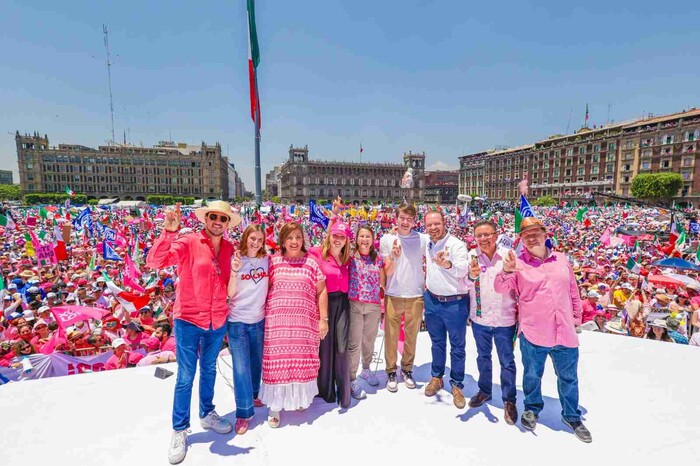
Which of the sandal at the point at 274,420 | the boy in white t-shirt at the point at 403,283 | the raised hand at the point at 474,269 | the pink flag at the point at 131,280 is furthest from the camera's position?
the pink flag at the point at 131,280

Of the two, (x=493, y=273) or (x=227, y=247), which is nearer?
(x=227, y=247)

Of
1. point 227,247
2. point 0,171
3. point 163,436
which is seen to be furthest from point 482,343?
point 0,171

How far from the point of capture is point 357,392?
286 cm

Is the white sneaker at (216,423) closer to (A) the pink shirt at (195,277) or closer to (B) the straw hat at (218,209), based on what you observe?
(A) the pink shirt at (195,277)

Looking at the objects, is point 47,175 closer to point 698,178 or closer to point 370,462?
point 370,462

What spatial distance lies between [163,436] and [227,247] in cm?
139

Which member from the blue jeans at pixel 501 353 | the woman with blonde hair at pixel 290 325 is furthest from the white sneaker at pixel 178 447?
the blue jeans at pixel 501 353

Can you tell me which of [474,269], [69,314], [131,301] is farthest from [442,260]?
[131,301]

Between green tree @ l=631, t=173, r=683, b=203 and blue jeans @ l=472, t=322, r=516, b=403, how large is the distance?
66837mm

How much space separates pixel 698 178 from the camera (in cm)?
5228

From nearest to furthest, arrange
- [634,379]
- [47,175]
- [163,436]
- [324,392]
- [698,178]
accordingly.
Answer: [163,436], [324,392], [634,379], [698,178], [47,175]

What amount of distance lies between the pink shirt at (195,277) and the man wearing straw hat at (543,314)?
200 centimetres

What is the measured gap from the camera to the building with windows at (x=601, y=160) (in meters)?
53.8

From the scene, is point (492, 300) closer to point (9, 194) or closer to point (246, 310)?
point (246, 310)
